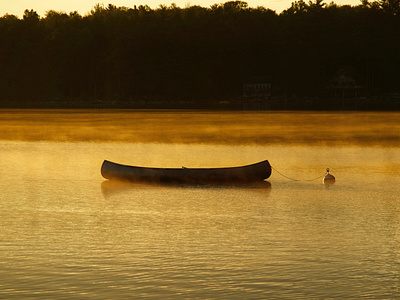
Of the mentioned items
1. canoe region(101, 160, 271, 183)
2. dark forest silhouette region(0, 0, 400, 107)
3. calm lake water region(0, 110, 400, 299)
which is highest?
dark forest silhouette region(0, 0, 400, 107)

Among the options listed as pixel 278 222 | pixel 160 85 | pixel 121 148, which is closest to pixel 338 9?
pixel 160 85

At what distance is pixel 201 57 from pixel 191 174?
144 metres

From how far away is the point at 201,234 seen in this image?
55.9 ft

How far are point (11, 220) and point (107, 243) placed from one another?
4.27 meters

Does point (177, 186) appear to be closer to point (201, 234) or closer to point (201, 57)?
point (201, 234)

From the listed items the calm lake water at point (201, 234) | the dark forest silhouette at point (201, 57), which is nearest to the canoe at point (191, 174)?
the calm lake water at point (201, 234)

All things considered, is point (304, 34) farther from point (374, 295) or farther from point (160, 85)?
point (374, 295)

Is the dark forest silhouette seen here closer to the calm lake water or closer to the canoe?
the calm lake water

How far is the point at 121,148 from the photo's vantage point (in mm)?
42719

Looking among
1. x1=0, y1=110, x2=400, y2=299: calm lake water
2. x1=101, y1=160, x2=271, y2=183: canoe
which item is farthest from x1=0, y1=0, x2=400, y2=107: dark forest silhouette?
x1=101, y1=160, x2=271, y2=183: canoe

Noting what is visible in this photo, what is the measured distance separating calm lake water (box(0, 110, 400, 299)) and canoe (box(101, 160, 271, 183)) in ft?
1.89

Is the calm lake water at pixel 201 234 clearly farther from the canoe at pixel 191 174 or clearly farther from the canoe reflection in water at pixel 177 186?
the canoe at pixel 191 174

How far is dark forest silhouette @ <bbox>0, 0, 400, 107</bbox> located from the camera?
16688 cm

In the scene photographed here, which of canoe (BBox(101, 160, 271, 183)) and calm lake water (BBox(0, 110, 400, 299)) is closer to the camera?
calm lake water (BBox(0, 110, 400, 299))
